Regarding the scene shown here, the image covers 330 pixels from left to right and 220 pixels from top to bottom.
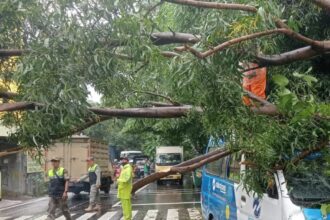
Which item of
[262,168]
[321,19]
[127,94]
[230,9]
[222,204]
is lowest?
[222,204]

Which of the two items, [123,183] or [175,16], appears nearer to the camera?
[175,16]

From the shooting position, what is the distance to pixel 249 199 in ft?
20.0

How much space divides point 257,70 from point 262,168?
996 millimetres

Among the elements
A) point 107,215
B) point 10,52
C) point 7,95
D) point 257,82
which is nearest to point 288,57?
point 257,82

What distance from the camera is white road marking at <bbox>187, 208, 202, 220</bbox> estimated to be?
44.7 feet

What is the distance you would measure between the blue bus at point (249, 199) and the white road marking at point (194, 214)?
5027 mm

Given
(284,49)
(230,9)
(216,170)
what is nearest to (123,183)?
(216,170)

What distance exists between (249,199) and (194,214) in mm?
8554

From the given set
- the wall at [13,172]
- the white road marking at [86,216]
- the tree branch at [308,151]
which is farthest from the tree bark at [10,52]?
the wall at [13,172]

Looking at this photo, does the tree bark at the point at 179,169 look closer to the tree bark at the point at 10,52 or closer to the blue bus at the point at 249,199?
the blue bus at the point at 249,199

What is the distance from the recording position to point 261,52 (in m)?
4.79

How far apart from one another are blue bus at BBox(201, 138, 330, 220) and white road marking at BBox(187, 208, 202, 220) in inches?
198

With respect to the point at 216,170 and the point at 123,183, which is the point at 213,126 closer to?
the point at 216,170

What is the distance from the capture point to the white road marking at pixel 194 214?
13.6 metres
